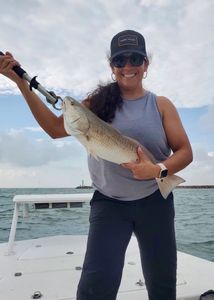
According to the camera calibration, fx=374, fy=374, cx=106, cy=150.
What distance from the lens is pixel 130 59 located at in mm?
2650

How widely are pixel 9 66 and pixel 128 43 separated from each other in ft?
2.78

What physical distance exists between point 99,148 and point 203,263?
3.17m

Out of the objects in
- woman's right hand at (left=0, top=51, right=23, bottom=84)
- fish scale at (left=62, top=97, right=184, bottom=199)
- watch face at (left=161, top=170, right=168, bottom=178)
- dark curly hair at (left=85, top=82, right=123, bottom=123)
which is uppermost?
woman's right hand at (left=0, top=51, right=23, bottom=84)

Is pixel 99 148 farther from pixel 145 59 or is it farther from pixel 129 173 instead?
pixel 145 59

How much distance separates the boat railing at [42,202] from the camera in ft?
17.7

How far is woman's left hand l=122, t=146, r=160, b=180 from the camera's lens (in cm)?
231

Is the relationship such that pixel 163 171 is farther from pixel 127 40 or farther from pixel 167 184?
pixel 127 40

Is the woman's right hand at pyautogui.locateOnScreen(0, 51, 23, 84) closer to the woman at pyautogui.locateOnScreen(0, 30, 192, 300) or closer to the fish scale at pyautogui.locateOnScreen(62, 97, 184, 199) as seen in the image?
the woman at pyautogui.locateOnScreen(0, 30, 192, 300)

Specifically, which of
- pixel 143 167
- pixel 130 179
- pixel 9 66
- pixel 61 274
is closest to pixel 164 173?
pixel 143 167

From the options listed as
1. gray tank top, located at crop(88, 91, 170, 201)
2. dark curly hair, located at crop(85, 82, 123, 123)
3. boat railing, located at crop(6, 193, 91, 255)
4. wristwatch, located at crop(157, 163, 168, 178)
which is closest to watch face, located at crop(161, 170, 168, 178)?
wristwatch, located at crop(157, 163, 168, 178)

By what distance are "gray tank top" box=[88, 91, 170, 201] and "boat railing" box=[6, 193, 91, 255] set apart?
293 centimetres

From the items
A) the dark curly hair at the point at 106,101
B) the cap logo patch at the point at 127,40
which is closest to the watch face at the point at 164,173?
the dark curly hair at the point at 106,101

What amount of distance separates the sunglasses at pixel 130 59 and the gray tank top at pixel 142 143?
1.00ft

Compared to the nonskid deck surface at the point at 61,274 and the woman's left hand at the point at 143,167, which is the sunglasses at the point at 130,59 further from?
the nonskid deck surface at the point at 61,274
